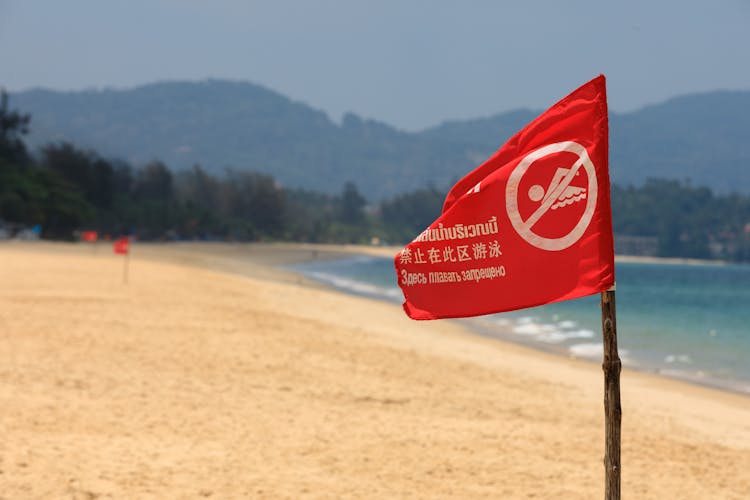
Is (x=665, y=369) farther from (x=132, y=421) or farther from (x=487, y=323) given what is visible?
(x=132, y=421)

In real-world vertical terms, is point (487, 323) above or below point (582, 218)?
below

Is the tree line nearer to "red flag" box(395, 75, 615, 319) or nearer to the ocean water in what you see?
the ocean water

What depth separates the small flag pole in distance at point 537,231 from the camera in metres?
4.08

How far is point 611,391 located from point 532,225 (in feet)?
3.53

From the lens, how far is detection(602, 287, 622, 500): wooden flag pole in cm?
420

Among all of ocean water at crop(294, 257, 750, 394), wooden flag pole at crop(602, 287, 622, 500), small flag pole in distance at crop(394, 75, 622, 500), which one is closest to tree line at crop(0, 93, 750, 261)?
ocean water at crop(294, 257, 750, 394)

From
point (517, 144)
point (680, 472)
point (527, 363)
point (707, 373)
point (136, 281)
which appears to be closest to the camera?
point (517, 144)

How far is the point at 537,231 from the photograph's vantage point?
4.19 meters

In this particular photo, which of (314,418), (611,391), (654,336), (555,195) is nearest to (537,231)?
(555,195)

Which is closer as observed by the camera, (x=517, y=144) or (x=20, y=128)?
(x=517, y=144)

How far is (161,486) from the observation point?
692 centimetres

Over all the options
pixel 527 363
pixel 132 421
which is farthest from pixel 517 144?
pixel 527 363

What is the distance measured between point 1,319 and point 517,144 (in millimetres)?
13545

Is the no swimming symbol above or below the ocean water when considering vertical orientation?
above
